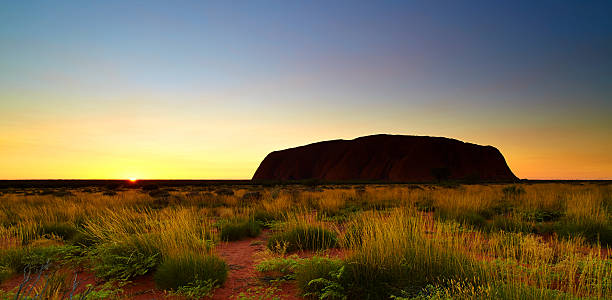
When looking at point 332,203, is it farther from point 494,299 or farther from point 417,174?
point 417,174

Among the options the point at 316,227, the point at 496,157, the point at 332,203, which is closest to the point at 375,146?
the point at 496,157

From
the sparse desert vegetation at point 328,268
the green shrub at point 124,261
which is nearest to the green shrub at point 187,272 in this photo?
the sparse desert vegetation at point 328,268

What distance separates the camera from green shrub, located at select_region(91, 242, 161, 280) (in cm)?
459

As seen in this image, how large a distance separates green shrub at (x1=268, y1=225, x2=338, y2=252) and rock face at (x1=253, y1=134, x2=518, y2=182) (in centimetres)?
8749

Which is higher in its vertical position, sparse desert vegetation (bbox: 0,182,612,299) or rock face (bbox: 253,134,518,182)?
rock face (bbox: 253,134,518,182)

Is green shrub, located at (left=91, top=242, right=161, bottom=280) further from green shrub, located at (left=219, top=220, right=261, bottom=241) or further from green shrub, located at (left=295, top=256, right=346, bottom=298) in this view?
green shrub, located at (left=219, top=220, right=261, bottom=241)

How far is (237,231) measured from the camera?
25.7 feet

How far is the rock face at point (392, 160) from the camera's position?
3735 inches

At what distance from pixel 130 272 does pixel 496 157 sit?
388 ft

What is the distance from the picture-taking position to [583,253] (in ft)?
18.3

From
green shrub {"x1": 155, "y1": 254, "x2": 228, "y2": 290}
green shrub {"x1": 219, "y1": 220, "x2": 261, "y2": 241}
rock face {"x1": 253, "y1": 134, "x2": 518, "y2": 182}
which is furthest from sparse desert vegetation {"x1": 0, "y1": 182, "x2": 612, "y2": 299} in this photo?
rock face {"x1": 253, "y1": 134, "x2": 518, "y2": 182}

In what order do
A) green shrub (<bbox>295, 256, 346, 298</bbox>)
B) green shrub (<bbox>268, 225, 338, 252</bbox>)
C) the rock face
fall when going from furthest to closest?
1. the rock face
2. green shrub (<bbox>268, 225, 338, 252</bbox>)
3. green shrub (<bbox>295, 256, 346, 298</bbox>)

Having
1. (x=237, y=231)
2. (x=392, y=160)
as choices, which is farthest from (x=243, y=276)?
(x=392, y=160)

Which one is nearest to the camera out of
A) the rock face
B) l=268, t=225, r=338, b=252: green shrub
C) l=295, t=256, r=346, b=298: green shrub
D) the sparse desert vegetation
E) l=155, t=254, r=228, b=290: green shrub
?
the sparse desert vegetation
